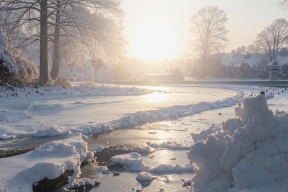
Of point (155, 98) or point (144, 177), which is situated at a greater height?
point (155, 98)

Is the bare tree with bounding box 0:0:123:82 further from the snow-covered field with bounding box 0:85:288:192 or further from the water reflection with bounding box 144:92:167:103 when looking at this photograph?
the snow-covered field with bounding box 0:85:288:192

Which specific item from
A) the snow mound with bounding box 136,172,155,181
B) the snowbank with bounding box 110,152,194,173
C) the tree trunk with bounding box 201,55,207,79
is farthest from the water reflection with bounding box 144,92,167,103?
the tree trunk with bounding box 201,55,207,79

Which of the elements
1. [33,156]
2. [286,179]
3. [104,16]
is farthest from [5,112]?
[104,16]

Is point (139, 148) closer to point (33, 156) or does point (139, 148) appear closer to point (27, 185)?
point (33, 156)

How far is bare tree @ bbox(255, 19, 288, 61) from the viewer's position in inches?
2783

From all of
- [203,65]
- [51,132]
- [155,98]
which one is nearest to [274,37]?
[203,65]

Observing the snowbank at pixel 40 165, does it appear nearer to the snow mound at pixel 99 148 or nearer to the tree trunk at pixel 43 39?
the snow mound at pixel 99 148

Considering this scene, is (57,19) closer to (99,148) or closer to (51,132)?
(51,132)

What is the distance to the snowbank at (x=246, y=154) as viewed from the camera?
3297mm

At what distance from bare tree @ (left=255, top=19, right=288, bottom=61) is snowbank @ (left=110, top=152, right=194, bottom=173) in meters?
72.5

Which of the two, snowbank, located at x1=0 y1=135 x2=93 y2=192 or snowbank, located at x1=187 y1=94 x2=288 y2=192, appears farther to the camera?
snowbank, located at x1=0 y1=135 x2=93 y2=192

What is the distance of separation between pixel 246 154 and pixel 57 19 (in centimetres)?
1786

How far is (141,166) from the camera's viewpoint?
19.0 feet

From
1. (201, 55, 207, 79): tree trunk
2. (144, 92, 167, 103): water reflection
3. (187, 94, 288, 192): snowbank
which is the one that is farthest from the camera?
(201, 55, 207, 79): tree trunk
